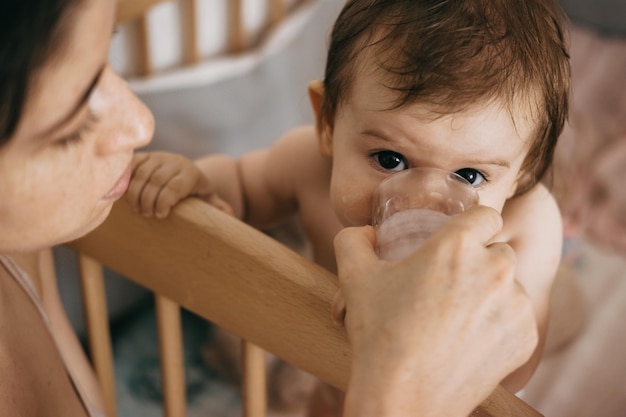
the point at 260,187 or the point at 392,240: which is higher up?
the point at 392,240

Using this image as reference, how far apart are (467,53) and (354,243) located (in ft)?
0.69

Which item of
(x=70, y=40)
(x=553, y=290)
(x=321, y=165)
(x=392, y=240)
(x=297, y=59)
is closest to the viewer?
(x=70, y=40)

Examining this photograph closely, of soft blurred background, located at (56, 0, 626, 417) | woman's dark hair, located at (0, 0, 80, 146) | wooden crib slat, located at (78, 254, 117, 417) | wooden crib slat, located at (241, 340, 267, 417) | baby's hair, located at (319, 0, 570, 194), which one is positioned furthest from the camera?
soft blurred background, located at (56, 0, 626, 417)

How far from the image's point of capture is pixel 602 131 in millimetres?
1395

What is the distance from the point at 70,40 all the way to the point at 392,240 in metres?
0.26

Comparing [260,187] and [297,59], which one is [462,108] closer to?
[260,187]

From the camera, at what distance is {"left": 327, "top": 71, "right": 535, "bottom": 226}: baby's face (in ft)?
2.19

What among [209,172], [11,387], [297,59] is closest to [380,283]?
[11,387]

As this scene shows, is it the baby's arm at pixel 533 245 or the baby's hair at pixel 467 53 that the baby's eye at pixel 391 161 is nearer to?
the baby's hair at pixel 467 53

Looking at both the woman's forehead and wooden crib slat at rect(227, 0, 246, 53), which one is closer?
the woman's forehead

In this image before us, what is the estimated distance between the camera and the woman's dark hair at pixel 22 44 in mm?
416

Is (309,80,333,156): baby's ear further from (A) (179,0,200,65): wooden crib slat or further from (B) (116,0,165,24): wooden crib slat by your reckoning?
(A) (179,0,200,65): wooden crib slat

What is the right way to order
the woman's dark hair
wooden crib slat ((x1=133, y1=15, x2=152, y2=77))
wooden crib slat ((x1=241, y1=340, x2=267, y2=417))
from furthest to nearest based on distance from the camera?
wooden crib slat ((x1=133, y1=15, x2=152, y2=77)), wooden crib slat ((x1=241, y1=340, x2=267, y2=417)), the woman's dark hair

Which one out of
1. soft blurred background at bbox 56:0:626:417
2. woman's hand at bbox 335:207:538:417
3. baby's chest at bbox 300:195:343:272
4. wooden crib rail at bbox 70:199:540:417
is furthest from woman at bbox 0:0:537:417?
soft blurred background at bbox 56:0:626:417
